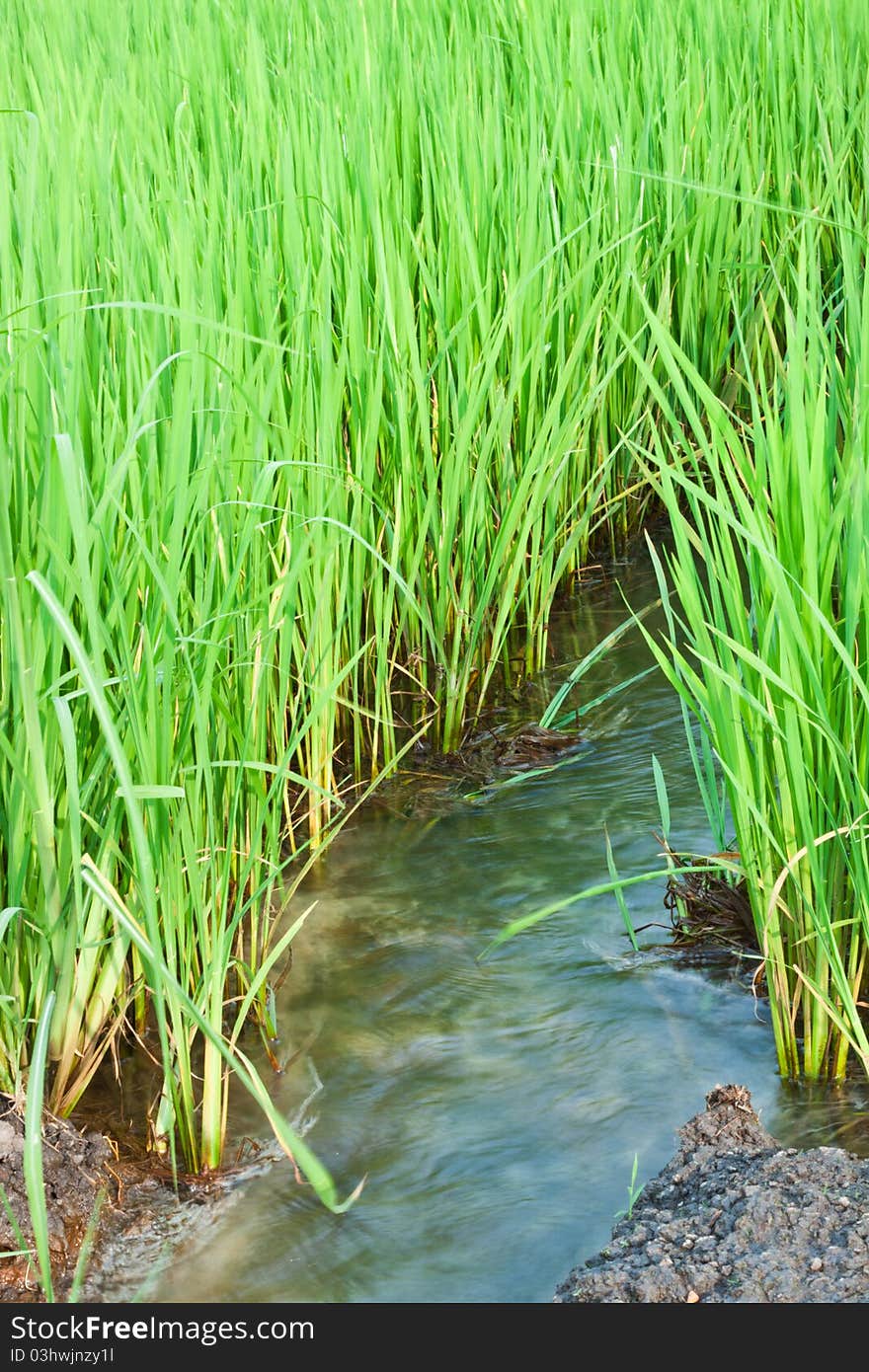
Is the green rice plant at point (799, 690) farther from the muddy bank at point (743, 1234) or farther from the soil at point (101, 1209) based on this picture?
the soil at point (101, 1209)

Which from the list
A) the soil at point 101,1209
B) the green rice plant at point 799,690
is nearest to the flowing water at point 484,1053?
the soil at point 101,1209

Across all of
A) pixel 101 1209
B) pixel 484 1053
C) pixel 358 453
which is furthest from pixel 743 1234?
pixel 358 453

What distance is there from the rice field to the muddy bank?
23 cm

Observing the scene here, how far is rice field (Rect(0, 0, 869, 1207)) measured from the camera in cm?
152

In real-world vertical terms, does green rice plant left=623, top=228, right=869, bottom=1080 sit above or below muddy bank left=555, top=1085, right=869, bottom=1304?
above

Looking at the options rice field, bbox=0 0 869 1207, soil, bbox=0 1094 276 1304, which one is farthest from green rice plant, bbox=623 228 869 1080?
soil, bbox=0 1094 276 1304

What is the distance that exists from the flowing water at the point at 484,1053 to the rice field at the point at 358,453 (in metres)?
0.10

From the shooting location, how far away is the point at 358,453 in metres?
2.20

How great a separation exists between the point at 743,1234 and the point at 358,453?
1.32 m

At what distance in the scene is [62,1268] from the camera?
4.71 ft

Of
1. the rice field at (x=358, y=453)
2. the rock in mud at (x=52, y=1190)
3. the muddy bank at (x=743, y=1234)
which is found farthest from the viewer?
the rice field at (x=358, y=453)

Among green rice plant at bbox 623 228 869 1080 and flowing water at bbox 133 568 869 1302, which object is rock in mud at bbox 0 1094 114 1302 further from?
green rice plant at bbox 623 228 869 1080

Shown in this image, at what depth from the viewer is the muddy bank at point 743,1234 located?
1249 mm

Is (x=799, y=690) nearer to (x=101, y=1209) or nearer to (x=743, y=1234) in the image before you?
(x=743, y=1234)
